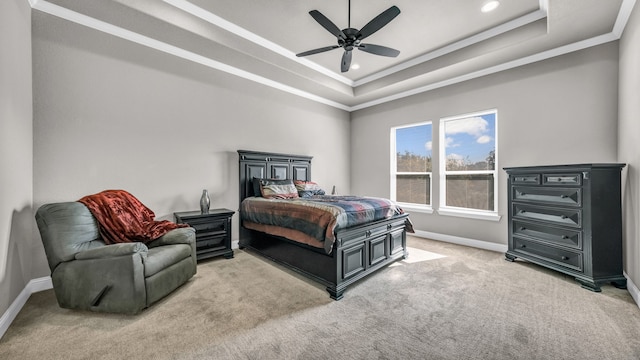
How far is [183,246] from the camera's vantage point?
8.43ft

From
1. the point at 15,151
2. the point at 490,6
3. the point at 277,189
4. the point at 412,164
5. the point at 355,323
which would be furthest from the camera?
the point at 412,164

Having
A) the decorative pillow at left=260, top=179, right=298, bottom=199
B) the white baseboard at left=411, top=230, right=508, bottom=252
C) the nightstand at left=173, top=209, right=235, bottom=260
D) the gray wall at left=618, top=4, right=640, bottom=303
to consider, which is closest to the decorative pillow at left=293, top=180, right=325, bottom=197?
the decorative pillow at left=260, top=179, right=298, bottom=199

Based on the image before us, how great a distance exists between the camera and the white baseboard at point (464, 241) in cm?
382

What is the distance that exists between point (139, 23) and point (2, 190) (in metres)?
2.17

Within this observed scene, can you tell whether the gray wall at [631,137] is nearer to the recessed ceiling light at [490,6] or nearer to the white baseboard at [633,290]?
the white baseboard at [633,290]

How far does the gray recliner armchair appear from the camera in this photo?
6.67 ft

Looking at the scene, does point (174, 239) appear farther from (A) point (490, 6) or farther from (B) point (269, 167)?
(A) point (490, 6)

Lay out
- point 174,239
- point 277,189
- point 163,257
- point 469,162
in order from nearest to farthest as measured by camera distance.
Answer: point 163,257 < point 174,239 < point 277,189 < point 469,162

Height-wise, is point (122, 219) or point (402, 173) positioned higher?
point (402, 173)

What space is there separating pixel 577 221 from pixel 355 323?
Answer: 2713 mm

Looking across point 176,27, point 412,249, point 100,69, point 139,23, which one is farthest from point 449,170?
point 100,69

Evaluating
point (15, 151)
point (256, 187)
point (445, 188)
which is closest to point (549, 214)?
point (445, 188)

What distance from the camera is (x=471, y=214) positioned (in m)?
4.11

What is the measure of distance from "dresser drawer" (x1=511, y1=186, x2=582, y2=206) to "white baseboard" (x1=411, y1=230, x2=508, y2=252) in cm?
97
